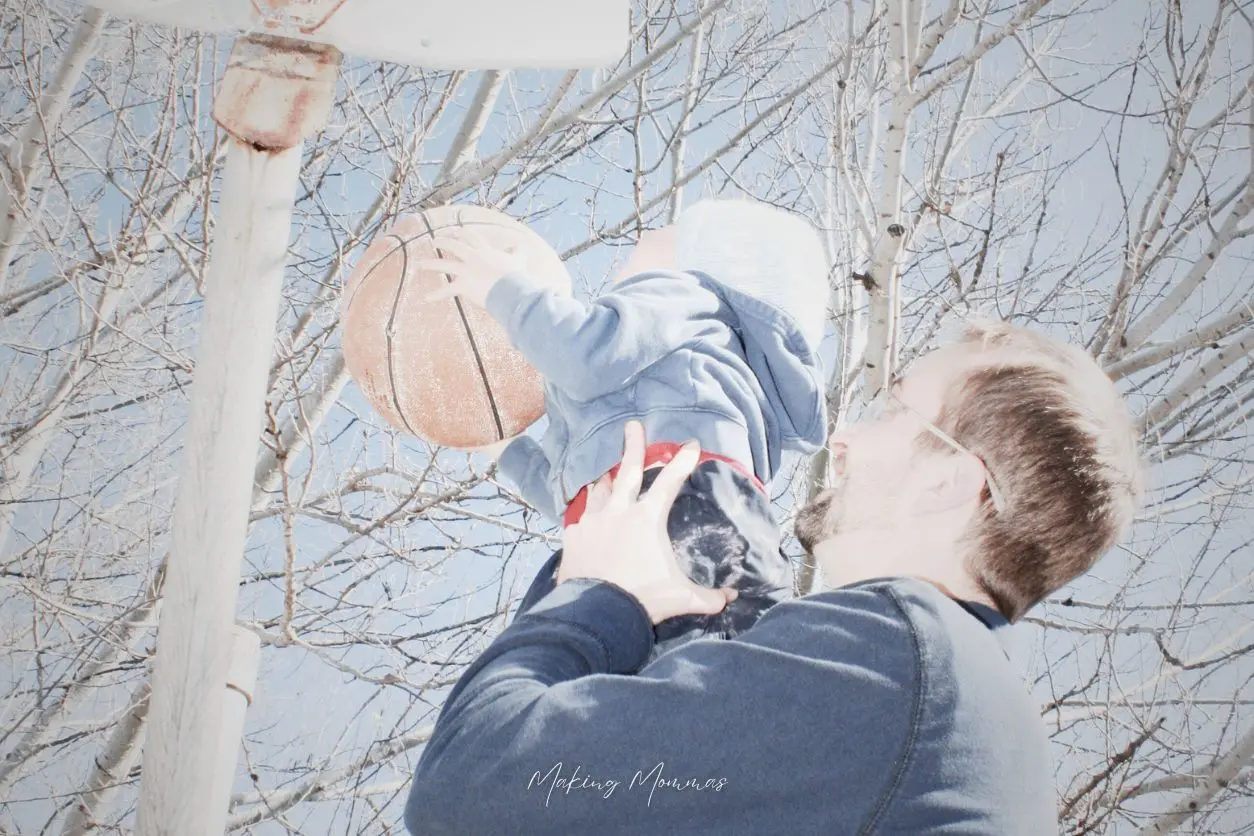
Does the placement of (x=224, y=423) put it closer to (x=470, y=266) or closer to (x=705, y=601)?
(x=470, y=266)

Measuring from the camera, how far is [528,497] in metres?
2.40

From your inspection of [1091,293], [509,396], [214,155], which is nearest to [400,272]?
[509,396]

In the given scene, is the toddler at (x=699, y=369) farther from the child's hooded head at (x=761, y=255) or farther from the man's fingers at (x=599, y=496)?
the man's fingers at (x=599, y=496)

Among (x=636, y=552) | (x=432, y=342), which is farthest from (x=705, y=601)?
(x=432, y=342)

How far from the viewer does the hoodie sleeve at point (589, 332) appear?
1.84 meters

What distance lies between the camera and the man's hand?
1.33 metres

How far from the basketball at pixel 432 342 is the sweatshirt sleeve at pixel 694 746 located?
1.28m

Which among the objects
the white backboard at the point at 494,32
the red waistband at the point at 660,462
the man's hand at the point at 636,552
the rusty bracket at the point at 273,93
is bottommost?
the man's hand at the point at 636,552


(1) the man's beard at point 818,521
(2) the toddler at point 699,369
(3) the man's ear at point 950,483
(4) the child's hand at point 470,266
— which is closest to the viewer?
(3) the man's ear at point 950,483

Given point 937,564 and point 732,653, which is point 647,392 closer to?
point 937,564

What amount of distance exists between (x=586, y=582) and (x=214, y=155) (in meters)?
3.23

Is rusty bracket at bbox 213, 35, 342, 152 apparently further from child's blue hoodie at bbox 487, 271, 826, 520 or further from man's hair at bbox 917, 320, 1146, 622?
man's hair at bbox 917, 320, 1146, 622

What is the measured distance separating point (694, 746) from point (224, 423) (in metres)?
1.41

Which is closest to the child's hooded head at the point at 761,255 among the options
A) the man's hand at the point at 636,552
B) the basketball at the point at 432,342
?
the basketball at the point at 432,342
